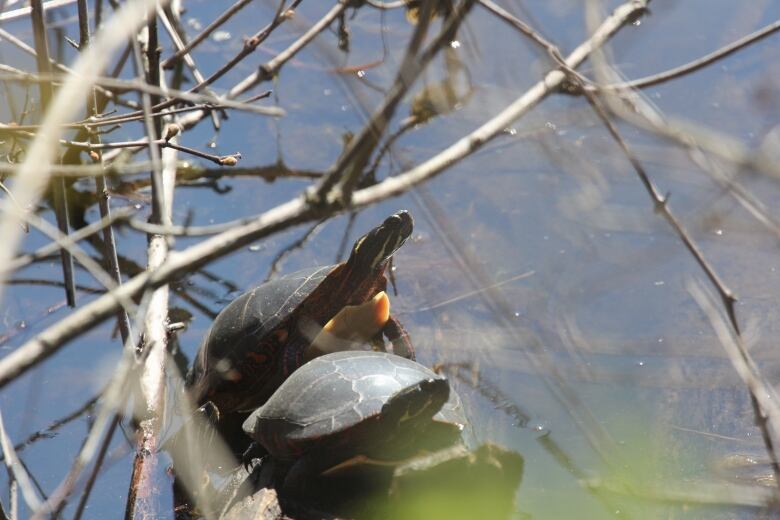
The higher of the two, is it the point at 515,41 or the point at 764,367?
the point at 515,41

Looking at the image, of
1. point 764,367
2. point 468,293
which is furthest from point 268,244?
point 764,367

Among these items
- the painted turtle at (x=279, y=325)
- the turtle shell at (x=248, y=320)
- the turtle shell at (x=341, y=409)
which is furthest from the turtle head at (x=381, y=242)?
the turtle shell at (x=341, y=409)

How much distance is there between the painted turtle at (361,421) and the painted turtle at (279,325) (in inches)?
18.3

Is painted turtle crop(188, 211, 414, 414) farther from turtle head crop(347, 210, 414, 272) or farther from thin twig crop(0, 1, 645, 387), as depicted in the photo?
thin twig crop(0, 1, 645, 387)

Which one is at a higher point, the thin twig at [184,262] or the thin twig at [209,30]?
the thin twig at [209,30]

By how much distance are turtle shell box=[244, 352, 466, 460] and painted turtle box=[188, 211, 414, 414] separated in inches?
15.6

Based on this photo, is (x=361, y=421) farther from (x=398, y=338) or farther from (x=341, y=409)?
(x=398, y=338)

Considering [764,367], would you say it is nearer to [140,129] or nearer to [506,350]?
[506,350]

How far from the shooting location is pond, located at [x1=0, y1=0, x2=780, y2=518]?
2830mm

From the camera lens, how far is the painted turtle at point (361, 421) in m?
2.75

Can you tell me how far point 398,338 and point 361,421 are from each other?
0.70 metres

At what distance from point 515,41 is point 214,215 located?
1.86 m

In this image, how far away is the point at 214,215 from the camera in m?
4.36

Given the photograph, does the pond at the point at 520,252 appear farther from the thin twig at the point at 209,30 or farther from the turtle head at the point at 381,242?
the thin twig at the point at 209,30
